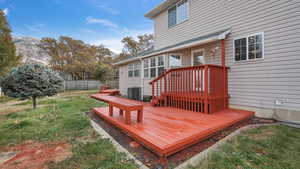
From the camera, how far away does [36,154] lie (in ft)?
7.98

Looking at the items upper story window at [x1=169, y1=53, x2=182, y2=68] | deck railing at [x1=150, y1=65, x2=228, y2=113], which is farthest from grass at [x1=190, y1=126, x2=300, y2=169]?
upper story window at [x1=169, y1=53, x2=182, y2=68]

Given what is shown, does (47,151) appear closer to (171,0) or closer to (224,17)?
(224,17)

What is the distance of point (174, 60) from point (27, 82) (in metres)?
6.71

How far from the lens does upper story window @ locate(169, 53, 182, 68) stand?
6.69 meters

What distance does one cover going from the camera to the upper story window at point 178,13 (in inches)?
279

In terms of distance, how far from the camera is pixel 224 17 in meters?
5.38

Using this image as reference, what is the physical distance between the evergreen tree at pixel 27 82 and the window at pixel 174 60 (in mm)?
5897

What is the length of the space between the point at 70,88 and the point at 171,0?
17.7 meters

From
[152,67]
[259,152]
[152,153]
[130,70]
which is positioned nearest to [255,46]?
[259,152]

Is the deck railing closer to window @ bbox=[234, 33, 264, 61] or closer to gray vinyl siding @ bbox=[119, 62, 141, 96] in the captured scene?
window @ bbox=[234, 33, 264, 61]

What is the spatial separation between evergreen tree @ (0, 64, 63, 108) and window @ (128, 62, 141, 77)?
527 cm

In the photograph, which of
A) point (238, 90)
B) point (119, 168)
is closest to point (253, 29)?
point (238, 90)

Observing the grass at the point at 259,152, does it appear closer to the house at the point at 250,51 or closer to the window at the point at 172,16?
the house at the point at 250,51

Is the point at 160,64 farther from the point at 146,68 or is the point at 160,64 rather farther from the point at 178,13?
the point at 178,13
